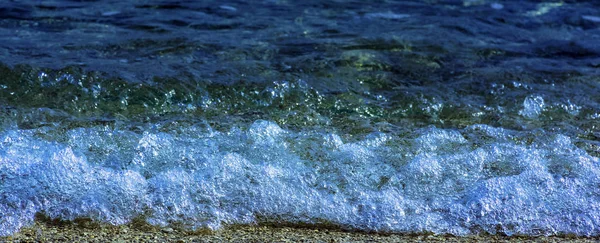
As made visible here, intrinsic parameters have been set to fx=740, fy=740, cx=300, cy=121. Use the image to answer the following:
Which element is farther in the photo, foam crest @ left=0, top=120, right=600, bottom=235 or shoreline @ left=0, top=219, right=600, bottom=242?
foam crest @ left=0, top=120, right=600, bottom=235

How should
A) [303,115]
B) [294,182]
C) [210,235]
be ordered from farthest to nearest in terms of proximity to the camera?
[303,115]
[294,182]
[210,235]

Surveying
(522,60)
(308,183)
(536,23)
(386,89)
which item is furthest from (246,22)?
(308,183)

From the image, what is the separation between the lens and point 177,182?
9.45ft

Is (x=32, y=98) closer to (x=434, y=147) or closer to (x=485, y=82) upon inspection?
(x=434, y=147)

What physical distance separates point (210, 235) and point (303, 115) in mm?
1417

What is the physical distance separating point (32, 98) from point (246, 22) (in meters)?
2.14

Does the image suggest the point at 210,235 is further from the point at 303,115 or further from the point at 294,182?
the point at 303,115

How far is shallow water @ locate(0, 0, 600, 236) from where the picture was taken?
282 centimetres

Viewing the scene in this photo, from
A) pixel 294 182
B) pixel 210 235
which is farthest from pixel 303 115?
pixel 210 235

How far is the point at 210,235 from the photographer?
8.63 feet

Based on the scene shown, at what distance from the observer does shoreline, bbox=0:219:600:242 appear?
8.36 feet

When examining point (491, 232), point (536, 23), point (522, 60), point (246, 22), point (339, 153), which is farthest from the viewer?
point (536, 23)

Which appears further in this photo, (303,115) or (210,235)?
(303,115)

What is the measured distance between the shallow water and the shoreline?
4 cm
